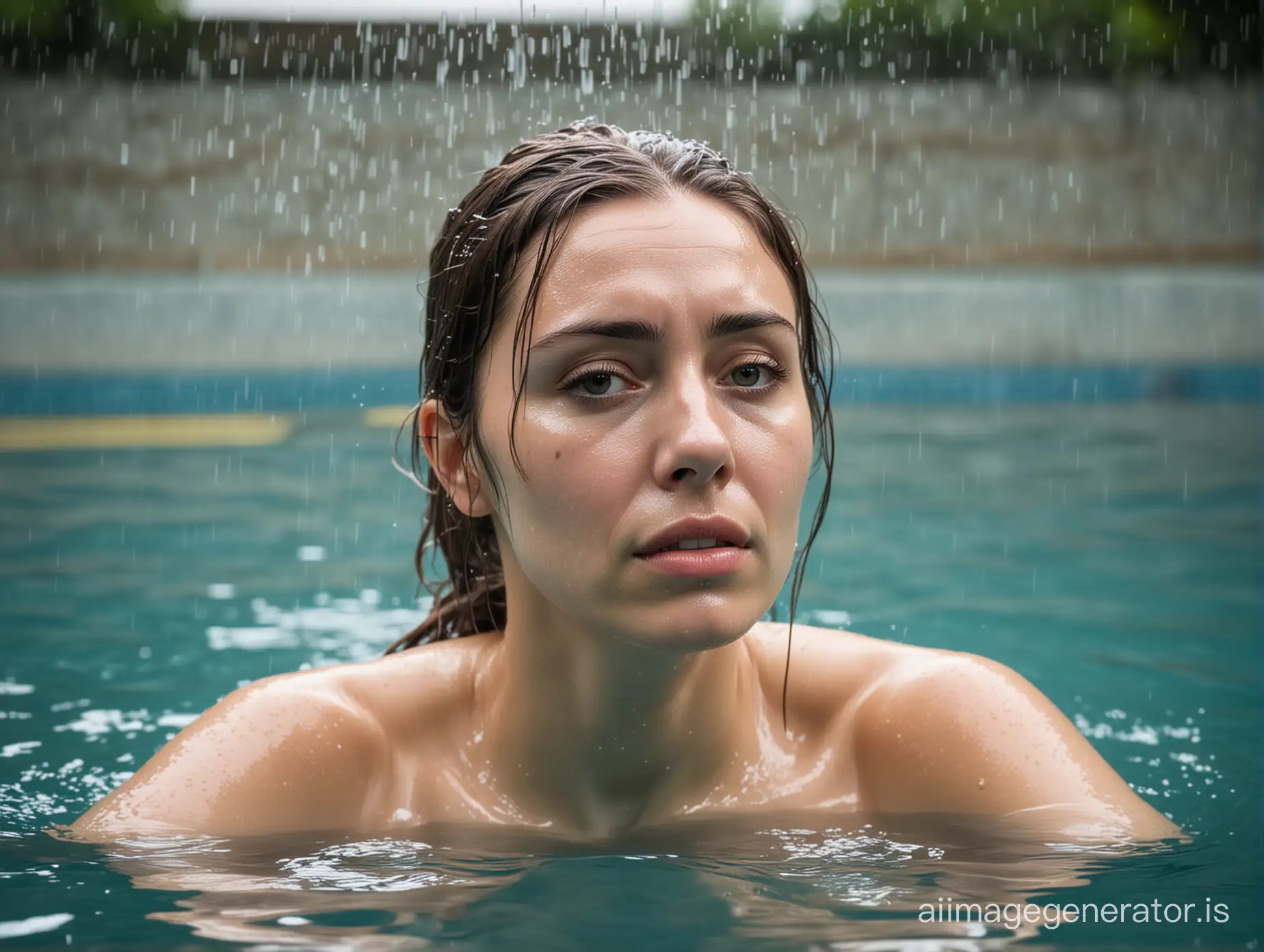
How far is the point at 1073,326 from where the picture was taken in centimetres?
1068

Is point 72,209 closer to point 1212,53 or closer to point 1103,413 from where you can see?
point 1103,413

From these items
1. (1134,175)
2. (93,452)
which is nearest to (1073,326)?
(1134,175)

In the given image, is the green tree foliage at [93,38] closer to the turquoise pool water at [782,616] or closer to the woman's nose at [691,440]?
the turquoise pool water at [782,616]

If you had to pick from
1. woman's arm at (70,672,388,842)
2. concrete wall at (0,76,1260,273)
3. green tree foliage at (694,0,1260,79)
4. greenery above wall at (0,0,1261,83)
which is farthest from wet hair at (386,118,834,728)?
green tree foliage at (694,0,1260,79)

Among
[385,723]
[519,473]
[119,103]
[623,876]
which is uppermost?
[119,103]

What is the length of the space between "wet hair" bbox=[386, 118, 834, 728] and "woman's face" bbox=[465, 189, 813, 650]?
28 mm

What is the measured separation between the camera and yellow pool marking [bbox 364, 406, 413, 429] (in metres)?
8.32

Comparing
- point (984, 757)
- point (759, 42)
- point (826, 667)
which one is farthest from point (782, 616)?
point (759, 42)

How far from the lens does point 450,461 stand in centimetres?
206

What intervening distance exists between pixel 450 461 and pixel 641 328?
457 millimetres

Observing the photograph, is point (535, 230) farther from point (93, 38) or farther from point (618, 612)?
point (93, 38)

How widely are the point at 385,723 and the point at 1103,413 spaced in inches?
287

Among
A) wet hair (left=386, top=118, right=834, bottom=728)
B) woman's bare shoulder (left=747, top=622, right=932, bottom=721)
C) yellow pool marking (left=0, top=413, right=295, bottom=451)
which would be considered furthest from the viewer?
yellow pool marking (left=0, top=413, right=295, bottom=451)

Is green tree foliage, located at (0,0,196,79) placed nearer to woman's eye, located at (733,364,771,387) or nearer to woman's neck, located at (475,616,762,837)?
woman's neck, located at (475,616,762,837)
